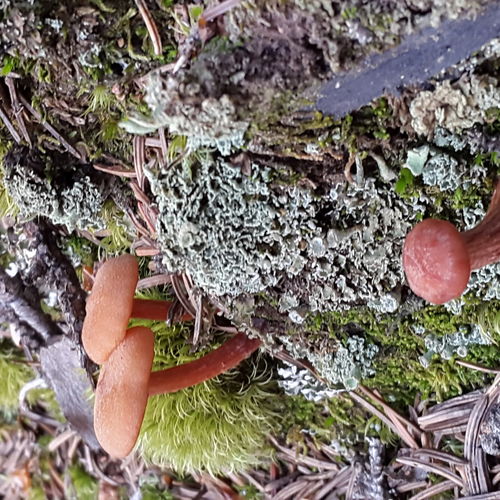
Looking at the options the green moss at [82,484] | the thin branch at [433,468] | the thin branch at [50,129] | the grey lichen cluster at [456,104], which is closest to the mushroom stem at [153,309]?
the thin branch at [50,129]

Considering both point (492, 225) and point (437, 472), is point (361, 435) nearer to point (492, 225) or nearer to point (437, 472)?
point (437, 472)

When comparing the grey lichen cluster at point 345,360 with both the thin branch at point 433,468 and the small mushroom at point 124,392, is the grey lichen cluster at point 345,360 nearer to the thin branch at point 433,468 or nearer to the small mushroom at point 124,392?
the thin branch at point 433,468

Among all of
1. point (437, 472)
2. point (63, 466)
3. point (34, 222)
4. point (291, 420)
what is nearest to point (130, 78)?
point (34, 222)

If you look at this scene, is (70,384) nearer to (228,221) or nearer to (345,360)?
(345,360)

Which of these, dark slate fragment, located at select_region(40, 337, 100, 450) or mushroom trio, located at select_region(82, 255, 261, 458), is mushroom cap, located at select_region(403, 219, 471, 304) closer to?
mushroom trio, located at select_region(82, 255, 261, 458)

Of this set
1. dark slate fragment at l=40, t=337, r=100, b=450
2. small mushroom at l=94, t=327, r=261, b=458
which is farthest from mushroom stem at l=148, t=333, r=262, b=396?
dark slate fragment at l=40, t=337, r=100, b=450

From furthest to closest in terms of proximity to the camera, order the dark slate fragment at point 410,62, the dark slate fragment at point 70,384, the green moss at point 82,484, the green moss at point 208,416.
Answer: the green moss at point 82,484, the dark slate fragment at point 70,384, the green moss at point 208,416, the dark slate fragment at point 410,62

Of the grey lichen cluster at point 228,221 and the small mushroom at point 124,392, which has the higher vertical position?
the grey lichen cluster at point 228,221

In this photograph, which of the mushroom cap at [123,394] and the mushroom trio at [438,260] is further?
the mushroom cap at [123,394]
